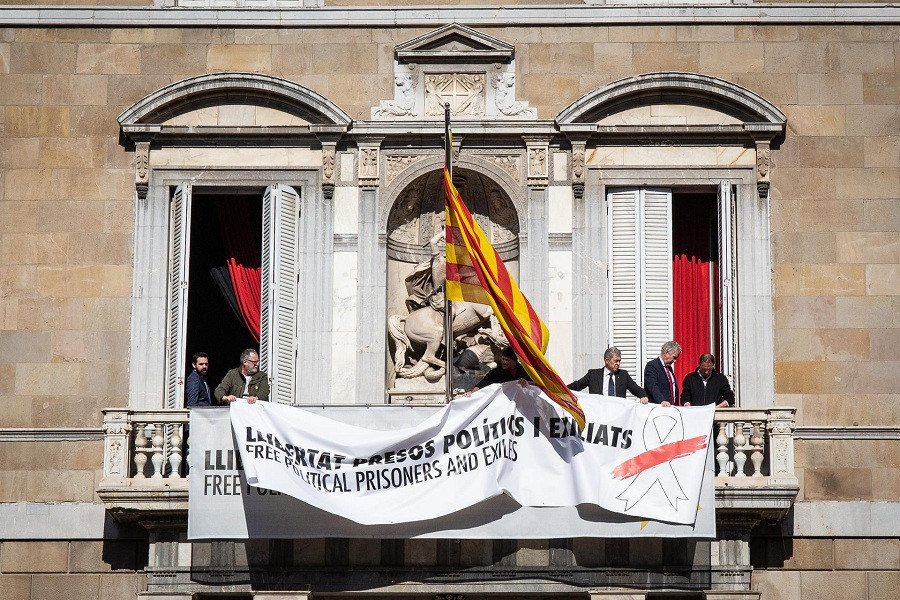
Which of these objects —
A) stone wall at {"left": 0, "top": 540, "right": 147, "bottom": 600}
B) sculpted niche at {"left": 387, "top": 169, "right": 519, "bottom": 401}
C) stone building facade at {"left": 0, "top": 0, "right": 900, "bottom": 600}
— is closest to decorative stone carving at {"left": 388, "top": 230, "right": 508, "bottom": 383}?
sculpted niche at {"left": 387, "top": 169, "right": 519, "bottom": 401}

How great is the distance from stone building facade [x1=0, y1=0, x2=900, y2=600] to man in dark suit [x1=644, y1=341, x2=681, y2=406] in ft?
2.70

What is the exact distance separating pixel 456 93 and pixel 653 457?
5415 mm

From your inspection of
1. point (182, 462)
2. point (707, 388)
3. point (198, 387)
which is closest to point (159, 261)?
point (198, 387)

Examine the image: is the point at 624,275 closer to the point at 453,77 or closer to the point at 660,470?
the point at 660,470

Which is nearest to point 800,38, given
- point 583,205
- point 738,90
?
point 738,90

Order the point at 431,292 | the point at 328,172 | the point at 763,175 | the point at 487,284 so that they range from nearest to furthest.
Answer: the point at 487,284 < the point at 763,175 < the point at 328,172 < the point at 431,292

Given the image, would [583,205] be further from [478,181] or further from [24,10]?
[24,10]

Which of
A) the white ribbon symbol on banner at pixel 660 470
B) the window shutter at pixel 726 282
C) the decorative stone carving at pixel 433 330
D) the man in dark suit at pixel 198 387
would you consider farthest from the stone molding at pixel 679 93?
the man in dark suit at pixel 198 387

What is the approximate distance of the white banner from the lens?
21938mm

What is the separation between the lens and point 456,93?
2459 centimetres

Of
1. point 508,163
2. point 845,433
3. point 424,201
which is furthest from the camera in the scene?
point 424,201

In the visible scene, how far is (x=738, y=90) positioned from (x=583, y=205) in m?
2.35

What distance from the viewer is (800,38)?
2461 centimetres

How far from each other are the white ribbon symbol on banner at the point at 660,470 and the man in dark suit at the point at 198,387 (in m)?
5.13
